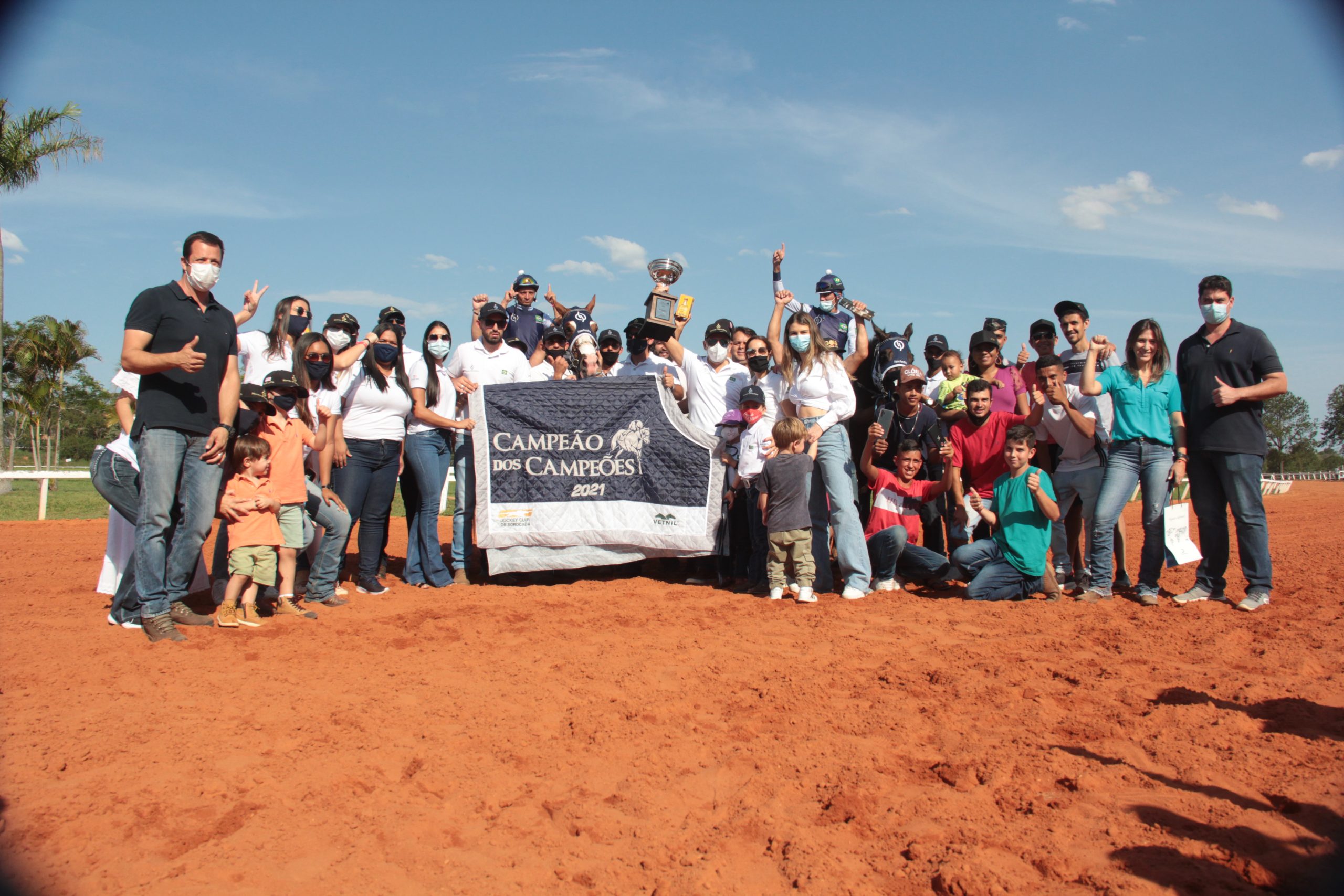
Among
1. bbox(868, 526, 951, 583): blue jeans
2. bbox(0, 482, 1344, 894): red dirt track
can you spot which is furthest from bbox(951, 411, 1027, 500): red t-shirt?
bbox(0, 482, 1344, 894): red dirt track

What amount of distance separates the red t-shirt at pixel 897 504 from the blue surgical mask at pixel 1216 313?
2.25m

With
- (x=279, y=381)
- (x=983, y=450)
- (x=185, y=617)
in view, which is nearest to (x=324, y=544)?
(x=185, y=617)

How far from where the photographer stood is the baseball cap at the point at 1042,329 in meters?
6.63

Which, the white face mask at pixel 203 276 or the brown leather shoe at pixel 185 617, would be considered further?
the brown leather shoe at pixel 185 617

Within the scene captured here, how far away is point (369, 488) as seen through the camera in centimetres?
671

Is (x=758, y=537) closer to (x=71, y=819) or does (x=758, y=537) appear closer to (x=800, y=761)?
(x=800, y=761)

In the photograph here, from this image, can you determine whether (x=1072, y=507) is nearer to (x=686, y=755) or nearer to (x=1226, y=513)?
(x=1226, y=513)

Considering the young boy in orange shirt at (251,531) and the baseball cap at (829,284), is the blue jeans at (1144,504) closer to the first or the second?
the baseball cap at (829,284)

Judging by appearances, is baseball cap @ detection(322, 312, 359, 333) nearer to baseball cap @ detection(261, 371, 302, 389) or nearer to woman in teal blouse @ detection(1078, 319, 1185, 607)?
baseball cap @ detection(261, 371, 302, 389)

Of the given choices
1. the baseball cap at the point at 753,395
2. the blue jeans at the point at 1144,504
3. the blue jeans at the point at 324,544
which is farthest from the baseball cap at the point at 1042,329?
the blue jeans at the point at 324,544

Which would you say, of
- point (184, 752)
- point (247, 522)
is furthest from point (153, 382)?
point (184, 752)

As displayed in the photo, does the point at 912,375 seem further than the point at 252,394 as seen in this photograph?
Yes

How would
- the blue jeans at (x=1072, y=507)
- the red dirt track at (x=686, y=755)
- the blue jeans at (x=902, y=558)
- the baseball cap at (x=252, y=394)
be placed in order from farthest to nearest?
the blue jeans at (x=902, y=558) < the blue jeans at (x=1072, y=507) < the baseball cap at (x=252, y=394) < the red dirt track at (x=686, y=755)

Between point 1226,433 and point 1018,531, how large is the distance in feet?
4.98
